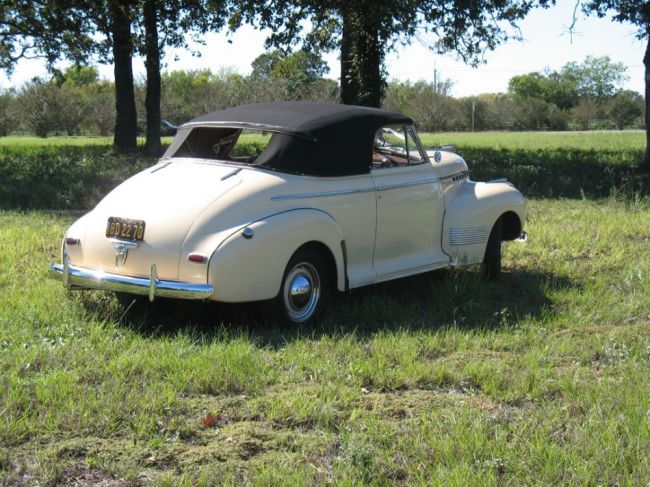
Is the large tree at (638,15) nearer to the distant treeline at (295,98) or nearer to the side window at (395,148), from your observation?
the side window at (395,148)

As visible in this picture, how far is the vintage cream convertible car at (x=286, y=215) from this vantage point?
556 cm

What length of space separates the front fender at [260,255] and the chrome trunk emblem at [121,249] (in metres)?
0.67

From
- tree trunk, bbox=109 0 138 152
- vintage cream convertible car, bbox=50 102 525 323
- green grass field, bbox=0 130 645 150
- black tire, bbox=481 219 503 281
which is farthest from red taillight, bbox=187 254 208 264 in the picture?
green grass field, bbox=0 130 645 150

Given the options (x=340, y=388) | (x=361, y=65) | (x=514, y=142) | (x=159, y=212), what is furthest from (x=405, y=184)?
(x=514, y=142)

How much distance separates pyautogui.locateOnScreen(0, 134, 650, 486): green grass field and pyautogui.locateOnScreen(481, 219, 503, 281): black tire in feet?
1.30

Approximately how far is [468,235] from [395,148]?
3.53 ft

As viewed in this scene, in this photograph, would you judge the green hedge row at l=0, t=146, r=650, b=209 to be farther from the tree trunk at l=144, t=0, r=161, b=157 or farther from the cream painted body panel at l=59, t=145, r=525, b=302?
the cream painted body panel at l=59, t=145, r=525, b=302

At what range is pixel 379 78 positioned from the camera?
20172mm

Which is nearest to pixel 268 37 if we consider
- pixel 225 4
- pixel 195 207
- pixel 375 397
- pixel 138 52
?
pixel 225 4

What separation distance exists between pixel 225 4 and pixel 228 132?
1590cm

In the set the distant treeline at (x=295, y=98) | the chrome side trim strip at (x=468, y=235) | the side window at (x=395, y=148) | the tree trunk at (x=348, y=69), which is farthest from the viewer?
the distant treeline at (x=295, y=98)

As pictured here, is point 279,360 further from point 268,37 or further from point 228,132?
point 268,37

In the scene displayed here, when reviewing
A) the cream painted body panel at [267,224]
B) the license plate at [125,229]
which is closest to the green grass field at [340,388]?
the cream painted body panel at [267,224]

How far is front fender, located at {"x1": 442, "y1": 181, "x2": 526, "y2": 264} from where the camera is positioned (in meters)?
7.47
